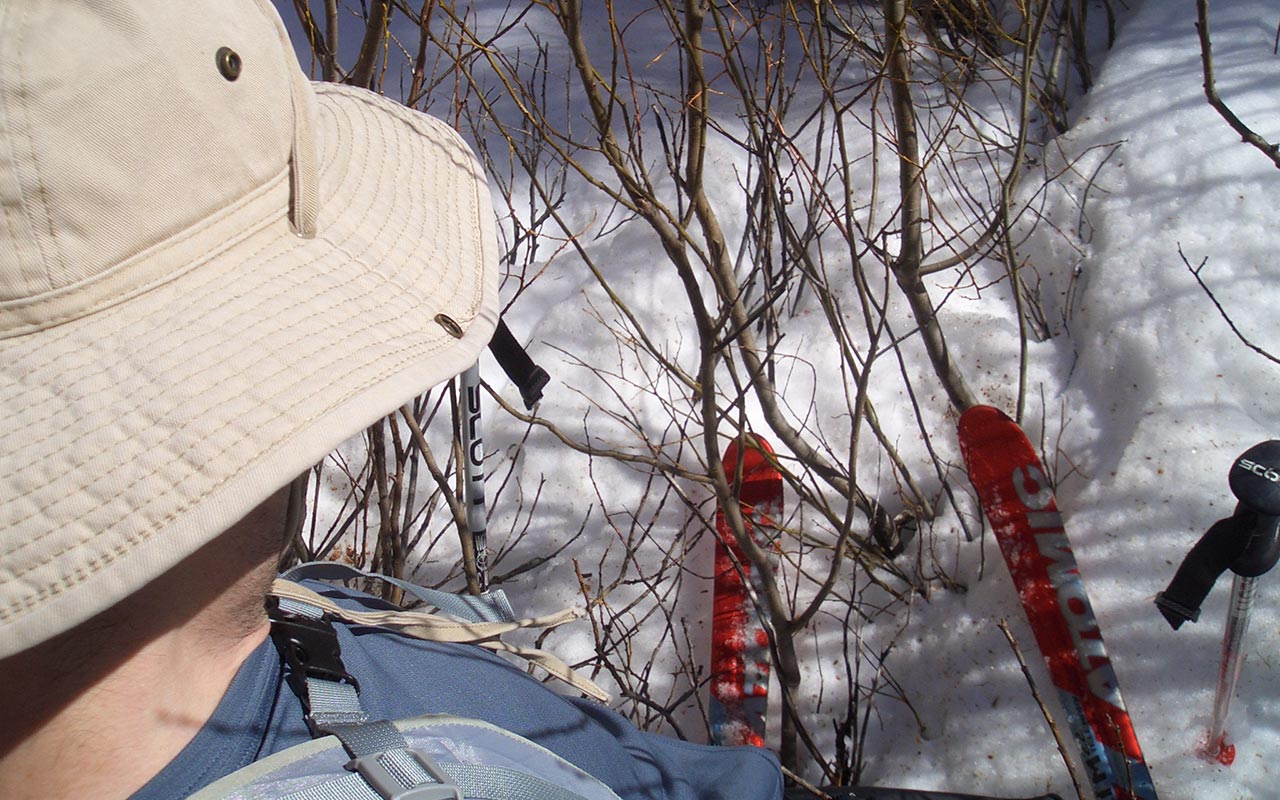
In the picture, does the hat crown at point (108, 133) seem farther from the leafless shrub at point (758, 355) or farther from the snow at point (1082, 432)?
the snow at point (1082, 432)

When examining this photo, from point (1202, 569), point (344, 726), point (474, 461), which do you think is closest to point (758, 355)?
point (474, 461)

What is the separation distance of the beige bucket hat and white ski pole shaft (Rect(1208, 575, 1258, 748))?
1.70 metres

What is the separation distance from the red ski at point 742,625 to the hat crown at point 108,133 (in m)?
1.66

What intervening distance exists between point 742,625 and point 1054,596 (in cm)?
84

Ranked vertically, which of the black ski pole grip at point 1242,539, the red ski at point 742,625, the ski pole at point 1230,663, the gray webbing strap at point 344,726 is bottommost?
the gray webbing strap at point 344,726

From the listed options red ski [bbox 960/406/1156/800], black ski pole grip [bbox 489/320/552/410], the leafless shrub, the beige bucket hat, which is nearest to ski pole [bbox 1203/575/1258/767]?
red ski [bbox 960/406/1156/800]

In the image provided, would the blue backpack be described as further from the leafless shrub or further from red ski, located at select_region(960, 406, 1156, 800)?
red ski, located at select_region(960, 406, 1156, 800)

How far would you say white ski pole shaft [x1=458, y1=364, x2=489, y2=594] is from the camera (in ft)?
5.99

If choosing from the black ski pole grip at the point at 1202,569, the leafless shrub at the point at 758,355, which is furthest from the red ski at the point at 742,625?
the black ski pole grip at the point at 1202,569

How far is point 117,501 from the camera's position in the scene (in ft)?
2.17

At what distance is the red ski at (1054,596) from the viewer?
6.59ft

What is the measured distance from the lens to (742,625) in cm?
248

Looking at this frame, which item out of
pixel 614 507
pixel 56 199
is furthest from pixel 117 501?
pixel 614 507

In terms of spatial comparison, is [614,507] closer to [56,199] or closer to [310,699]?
[310,699]
